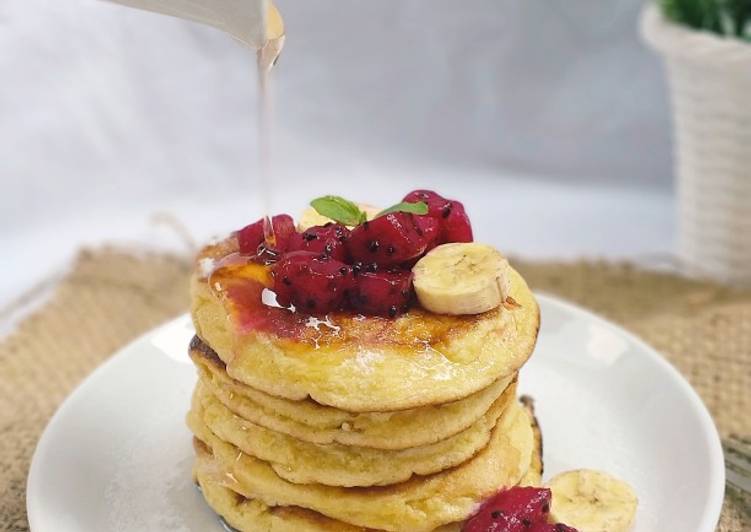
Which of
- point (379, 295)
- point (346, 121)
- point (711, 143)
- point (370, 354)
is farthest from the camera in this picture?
point (346, 121)

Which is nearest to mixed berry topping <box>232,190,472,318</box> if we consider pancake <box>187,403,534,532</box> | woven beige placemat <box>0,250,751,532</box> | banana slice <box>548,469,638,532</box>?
pancake <box>187,403,534,532</box>

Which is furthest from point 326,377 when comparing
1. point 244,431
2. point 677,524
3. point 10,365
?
point 10,365

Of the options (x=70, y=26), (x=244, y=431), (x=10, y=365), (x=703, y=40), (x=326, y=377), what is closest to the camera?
(x=326, y=377)

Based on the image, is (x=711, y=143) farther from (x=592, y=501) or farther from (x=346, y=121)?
(x=592, y=501)

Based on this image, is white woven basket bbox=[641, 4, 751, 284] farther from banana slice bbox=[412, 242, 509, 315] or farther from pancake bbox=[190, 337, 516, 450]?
pancake bbox=[190, 337, 516, 450]

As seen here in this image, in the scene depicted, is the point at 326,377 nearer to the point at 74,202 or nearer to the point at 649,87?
the point at 74,202

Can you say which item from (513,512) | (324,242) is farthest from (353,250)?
(513,512)
